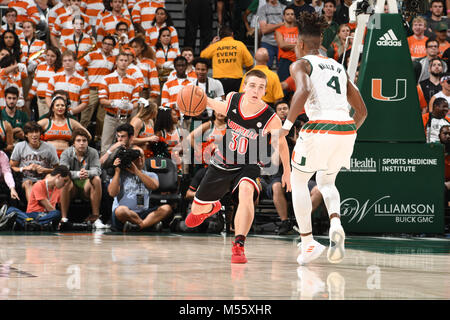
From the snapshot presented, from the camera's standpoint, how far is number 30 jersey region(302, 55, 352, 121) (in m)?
6.62

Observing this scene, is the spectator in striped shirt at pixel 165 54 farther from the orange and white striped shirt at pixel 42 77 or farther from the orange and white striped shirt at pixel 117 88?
the orange and white striped shirt at pixel 42 77

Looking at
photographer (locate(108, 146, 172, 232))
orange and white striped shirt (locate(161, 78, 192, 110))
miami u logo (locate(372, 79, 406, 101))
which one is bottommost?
photographer (locate(108, 146, 172, 232))

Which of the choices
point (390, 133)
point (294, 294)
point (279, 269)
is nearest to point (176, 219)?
point (390, 133)

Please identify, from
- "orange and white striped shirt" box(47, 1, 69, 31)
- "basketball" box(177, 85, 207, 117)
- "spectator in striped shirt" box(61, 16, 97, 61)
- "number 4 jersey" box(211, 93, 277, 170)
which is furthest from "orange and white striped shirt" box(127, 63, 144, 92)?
"basketball" box(177, 85, 207, 117)

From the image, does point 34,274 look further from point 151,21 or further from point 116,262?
point 151,21

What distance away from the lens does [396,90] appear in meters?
10.6

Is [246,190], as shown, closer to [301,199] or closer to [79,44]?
[301,199]

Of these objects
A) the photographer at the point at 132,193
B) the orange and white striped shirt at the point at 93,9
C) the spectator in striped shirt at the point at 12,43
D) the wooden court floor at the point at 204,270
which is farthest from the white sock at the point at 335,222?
A: the orange and white striped shirt at the point at 93,9

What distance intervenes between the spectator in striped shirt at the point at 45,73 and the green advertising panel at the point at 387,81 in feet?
18.2

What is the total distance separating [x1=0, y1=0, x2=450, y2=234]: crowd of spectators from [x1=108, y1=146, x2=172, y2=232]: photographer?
17 mm

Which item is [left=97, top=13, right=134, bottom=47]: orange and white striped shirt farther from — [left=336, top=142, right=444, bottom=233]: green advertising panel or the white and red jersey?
[left=336, top=142, right=444, bottom=233]: green advertising panel

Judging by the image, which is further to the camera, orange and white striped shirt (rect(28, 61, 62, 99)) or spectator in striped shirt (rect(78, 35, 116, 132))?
spectator in striped shirt (rect(78, 35, 116, 132))

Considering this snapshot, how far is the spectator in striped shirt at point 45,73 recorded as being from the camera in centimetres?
1298
